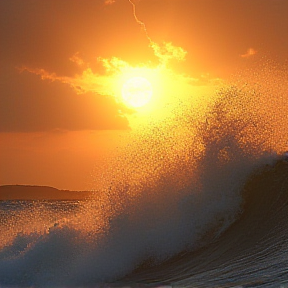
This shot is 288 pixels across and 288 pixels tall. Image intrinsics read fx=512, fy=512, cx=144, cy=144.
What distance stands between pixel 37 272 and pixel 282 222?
6089 mm

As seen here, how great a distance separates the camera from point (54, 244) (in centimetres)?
1005

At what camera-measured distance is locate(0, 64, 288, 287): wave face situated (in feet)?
29.7

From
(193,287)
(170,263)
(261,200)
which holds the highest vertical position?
(261,200)

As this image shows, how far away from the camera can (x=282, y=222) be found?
12.2 metres

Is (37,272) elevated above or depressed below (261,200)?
below

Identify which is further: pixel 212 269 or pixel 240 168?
pixel 240 168

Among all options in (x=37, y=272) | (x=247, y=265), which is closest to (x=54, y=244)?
(x=37, y=272)

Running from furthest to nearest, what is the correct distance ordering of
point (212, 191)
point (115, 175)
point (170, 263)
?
1. point (115, 175)
2. point (212, 191)
3. point (170, 263)

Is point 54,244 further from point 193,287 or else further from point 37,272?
point 193,287

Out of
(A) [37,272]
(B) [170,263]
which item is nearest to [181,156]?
(B) [170,263]

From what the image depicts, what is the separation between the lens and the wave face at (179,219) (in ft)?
29.7

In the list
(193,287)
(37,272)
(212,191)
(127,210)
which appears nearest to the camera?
(193,287)

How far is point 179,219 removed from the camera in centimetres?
1120

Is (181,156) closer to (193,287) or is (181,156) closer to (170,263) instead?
(170,263)
